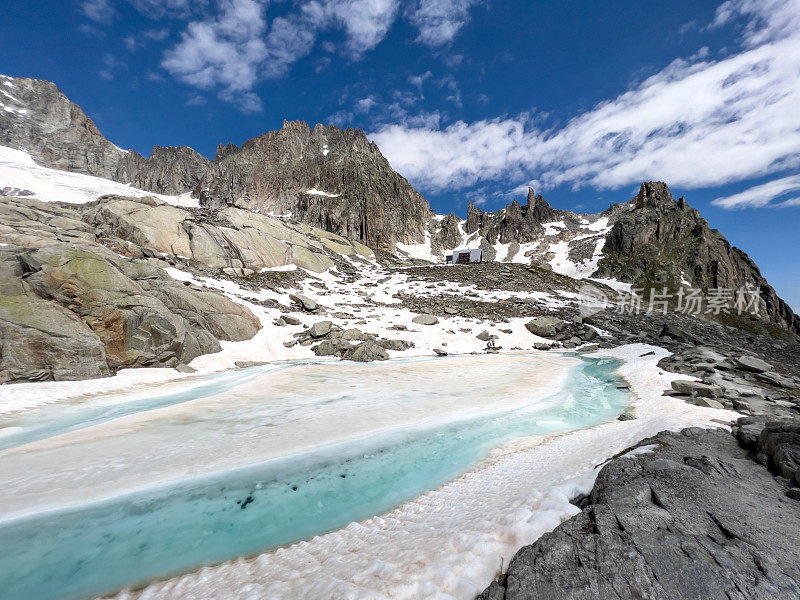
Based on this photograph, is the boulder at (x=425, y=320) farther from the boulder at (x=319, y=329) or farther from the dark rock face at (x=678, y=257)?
the dark rock face at (x=678, y=257)

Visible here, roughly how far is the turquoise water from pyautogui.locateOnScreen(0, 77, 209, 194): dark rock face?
656 ft

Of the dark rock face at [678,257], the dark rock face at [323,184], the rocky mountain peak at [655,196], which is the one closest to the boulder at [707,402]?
the dark rock face at [678,257]

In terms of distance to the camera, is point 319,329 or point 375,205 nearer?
point 319,329

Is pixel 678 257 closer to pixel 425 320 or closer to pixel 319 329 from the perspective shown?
pixel 425 320

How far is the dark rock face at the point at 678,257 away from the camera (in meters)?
101

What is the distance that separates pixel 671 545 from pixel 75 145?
241327mm

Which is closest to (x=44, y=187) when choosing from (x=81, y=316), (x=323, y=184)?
(x=323, y=184)

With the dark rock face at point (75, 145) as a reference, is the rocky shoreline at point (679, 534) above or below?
below

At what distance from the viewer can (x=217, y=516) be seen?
616cm

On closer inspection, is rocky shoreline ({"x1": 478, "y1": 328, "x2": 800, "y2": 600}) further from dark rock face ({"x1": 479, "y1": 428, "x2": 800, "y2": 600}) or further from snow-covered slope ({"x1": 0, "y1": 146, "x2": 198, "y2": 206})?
snow-covered slope ({"x1": 0, "y1": 146, "x2": 198, "y2": 206})

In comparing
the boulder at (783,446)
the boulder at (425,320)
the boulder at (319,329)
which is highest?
the boulder at (783,446)

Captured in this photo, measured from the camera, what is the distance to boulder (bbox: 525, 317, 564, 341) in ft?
114

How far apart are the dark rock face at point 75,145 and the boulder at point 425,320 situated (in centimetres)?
18366

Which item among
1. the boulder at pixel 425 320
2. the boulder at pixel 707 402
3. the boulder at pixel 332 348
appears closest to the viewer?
the boulder at pixel 707 402
